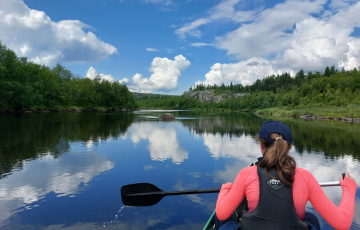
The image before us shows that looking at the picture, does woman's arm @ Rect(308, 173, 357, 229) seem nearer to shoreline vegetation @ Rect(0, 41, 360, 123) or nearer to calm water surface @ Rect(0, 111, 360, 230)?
calm water surface @ Rect(0, 111, 360, 230)

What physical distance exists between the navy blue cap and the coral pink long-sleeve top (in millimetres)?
355

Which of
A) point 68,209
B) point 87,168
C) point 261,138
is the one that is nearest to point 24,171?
point 87,168

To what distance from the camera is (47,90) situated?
2697 inches

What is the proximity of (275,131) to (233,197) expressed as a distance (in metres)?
0.84

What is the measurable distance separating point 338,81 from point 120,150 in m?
87.7

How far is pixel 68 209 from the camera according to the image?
616 centimetres

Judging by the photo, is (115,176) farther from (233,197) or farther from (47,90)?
(47,90)

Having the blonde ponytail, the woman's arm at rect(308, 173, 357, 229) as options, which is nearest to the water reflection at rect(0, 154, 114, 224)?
the blonde ponytail

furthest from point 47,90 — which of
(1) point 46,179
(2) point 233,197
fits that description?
(2) point 233,197

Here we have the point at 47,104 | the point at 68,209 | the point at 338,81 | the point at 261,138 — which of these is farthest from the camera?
the point at 338,81

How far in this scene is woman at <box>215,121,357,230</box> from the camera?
225cm

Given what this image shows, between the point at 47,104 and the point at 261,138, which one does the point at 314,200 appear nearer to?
the point at 261,138

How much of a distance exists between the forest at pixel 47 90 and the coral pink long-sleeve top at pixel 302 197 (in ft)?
181

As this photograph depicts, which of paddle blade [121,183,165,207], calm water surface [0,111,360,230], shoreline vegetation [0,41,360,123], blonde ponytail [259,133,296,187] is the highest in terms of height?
shoreline vegetation [0,41,360,123]
